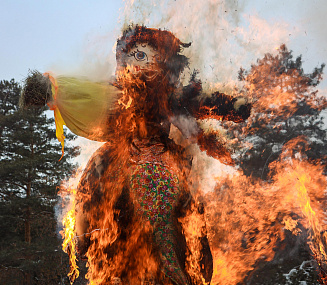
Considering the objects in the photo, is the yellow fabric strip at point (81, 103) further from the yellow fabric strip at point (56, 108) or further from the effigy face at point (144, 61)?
the effigy face at point (144, 61)

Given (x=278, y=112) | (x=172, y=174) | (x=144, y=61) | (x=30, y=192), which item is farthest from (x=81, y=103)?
(x=30, y=192)

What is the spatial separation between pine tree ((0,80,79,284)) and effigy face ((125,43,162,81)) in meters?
12.2

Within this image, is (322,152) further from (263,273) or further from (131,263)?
(131,263)

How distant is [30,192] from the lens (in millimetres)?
16641

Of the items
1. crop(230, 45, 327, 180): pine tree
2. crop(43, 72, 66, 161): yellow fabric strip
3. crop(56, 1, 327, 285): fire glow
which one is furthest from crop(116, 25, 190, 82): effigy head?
crop(230, 45, 327, 180): pine tree

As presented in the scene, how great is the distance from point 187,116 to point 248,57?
0.87 metres

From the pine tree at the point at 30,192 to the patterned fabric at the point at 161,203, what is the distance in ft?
40.5

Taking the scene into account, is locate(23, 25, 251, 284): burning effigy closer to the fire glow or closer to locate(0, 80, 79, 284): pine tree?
the fire glow

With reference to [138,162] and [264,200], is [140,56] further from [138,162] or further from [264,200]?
[264,200]

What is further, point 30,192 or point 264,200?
point 30,192

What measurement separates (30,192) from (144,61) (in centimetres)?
1499

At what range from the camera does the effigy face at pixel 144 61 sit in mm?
3221

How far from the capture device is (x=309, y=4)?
3428 mm

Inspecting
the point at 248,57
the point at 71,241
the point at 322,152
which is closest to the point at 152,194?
the point at 71,241
